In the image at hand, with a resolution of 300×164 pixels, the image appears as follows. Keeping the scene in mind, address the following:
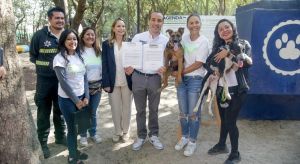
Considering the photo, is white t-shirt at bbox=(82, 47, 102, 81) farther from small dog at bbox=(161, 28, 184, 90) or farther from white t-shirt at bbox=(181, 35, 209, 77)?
white t-shirt at bbox=(181, 35, 209, 77)

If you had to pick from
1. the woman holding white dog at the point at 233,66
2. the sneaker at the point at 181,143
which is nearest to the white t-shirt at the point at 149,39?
the woman holding white dog at the point at 233,66

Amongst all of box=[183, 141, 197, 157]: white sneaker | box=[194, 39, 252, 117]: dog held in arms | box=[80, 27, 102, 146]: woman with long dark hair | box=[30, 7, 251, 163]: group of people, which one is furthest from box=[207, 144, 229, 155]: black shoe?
box=[80, 27, 102, 146]: woman with long dark hair

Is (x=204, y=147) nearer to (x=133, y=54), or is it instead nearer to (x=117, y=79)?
(x=117, y=79)

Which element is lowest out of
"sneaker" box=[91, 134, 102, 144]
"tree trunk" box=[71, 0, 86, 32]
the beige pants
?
"sneaker" box=[91, 134, 102, 144]

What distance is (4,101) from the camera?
11.4ft

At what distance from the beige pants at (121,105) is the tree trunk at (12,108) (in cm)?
150

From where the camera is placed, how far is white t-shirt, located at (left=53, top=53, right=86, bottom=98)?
402 cm

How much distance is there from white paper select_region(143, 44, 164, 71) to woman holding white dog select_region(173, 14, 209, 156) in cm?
29

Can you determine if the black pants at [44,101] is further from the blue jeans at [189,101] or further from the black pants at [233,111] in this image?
the black pants at [233,111]

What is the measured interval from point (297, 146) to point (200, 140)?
1510 mm

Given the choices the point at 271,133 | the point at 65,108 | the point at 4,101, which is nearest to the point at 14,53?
the point at 4,101

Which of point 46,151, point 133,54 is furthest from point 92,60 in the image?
point 46,151

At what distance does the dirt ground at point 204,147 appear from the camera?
4680mm

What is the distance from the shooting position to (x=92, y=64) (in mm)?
4734
